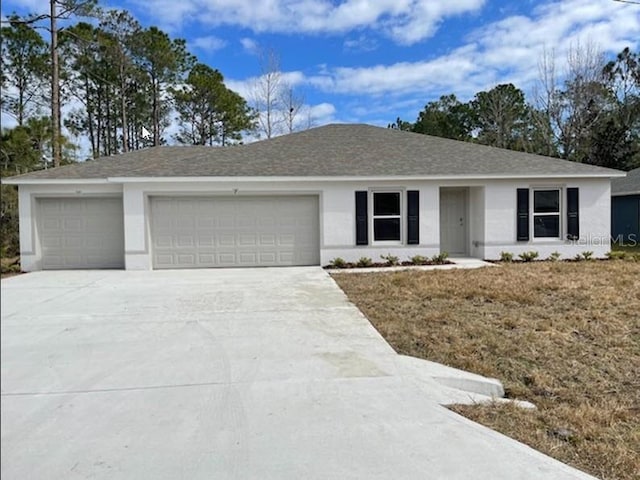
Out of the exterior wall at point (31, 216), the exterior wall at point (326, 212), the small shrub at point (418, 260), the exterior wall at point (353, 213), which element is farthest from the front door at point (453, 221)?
the exterior wall at point (31, 216)

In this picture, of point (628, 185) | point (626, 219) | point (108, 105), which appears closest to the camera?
point (626, 219)

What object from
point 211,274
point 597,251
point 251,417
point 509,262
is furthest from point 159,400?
point 597,251

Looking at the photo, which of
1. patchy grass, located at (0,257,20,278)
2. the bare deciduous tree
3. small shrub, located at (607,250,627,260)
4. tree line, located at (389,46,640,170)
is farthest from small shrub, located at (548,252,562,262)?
the bare deciduous tree

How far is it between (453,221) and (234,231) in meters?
6.81

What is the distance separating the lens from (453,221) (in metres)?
14.7

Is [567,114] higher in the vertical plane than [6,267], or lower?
higher

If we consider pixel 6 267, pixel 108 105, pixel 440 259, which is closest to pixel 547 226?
pixel 440 259

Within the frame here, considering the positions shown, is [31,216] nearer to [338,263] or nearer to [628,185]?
[338,263]

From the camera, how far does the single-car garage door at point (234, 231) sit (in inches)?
505

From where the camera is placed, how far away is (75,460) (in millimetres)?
2965

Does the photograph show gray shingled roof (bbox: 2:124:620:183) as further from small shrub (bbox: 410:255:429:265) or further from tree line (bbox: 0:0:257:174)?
small shrub (bbox: 410:255:429:265)

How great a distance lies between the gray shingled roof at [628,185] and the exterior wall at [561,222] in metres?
6.25

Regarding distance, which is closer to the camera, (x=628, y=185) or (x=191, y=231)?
(x=191, y=231)

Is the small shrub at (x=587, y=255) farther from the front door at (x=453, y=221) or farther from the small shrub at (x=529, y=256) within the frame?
the front door at (x=453, y=221)
